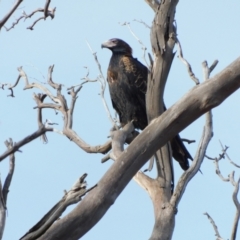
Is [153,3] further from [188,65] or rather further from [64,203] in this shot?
[64,203]

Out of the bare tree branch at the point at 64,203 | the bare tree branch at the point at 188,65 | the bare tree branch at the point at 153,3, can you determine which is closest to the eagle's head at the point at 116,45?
the bare tree branch at the point at 153,3

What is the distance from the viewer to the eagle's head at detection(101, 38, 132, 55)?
25.8 feet

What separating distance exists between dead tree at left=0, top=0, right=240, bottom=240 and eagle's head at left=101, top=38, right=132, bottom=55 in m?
1.78

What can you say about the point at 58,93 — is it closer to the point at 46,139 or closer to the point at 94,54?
the point at 94,54

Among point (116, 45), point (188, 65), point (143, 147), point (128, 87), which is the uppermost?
point (116, 45)

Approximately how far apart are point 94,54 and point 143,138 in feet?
6.93

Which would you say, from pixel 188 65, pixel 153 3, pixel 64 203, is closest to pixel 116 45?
pixel 153 3

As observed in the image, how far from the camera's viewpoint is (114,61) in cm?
768

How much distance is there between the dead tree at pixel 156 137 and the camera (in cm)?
372

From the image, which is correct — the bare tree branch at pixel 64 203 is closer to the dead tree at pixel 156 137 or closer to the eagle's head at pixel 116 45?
the dead tree at pixel 156 137

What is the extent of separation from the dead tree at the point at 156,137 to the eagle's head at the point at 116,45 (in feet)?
5.84

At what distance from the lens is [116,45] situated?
7.90m

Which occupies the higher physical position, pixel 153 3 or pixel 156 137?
pixel 153 3

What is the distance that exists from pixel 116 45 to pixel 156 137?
405 centimetres
